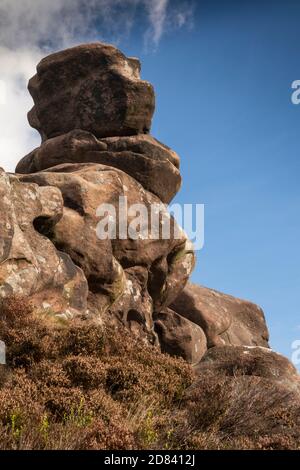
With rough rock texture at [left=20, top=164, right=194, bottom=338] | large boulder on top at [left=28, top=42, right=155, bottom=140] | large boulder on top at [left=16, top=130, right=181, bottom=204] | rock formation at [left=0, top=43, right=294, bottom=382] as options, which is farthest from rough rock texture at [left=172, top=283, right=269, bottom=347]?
large boulder on top at [left=28, top=42, right=155, bottom=140]

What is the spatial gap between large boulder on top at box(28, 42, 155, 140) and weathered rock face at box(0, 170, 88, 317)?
993 cm

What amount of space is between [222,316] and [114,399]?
74.0 ft

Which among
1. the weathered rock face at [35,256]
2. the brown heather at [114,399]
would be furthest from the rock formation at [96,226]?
the brown heather at [114,399]

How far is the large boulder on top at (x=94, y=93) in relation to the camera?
29297mm

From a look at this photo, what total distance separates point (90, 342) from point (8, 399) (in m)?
4.15

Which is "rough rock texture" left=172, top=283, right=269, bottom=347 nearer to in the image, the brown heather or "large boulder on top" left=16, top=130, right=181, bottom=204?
"large boulder on top" left=16, top=130, right=181, bottom=204

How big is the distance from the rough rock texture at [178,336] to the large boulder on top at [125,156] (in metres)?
5.99

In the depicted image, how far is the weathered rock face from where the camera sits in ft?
→ 53.9

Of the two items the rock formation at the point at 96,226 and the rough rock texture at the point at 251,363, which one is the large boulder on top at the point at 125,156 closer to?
the rock formation at the point at 96,226

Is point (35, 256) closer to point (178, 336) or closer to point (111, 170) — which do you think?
point (111, 170)

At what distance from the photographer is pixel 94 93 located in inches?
1164

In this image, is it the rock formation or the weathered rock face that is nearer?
the weathered rock face

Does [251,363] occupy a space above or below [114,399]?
below

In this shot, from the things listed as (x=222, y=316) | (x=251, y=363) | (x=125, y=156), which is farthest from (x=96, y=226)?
(x=222, y=316)
